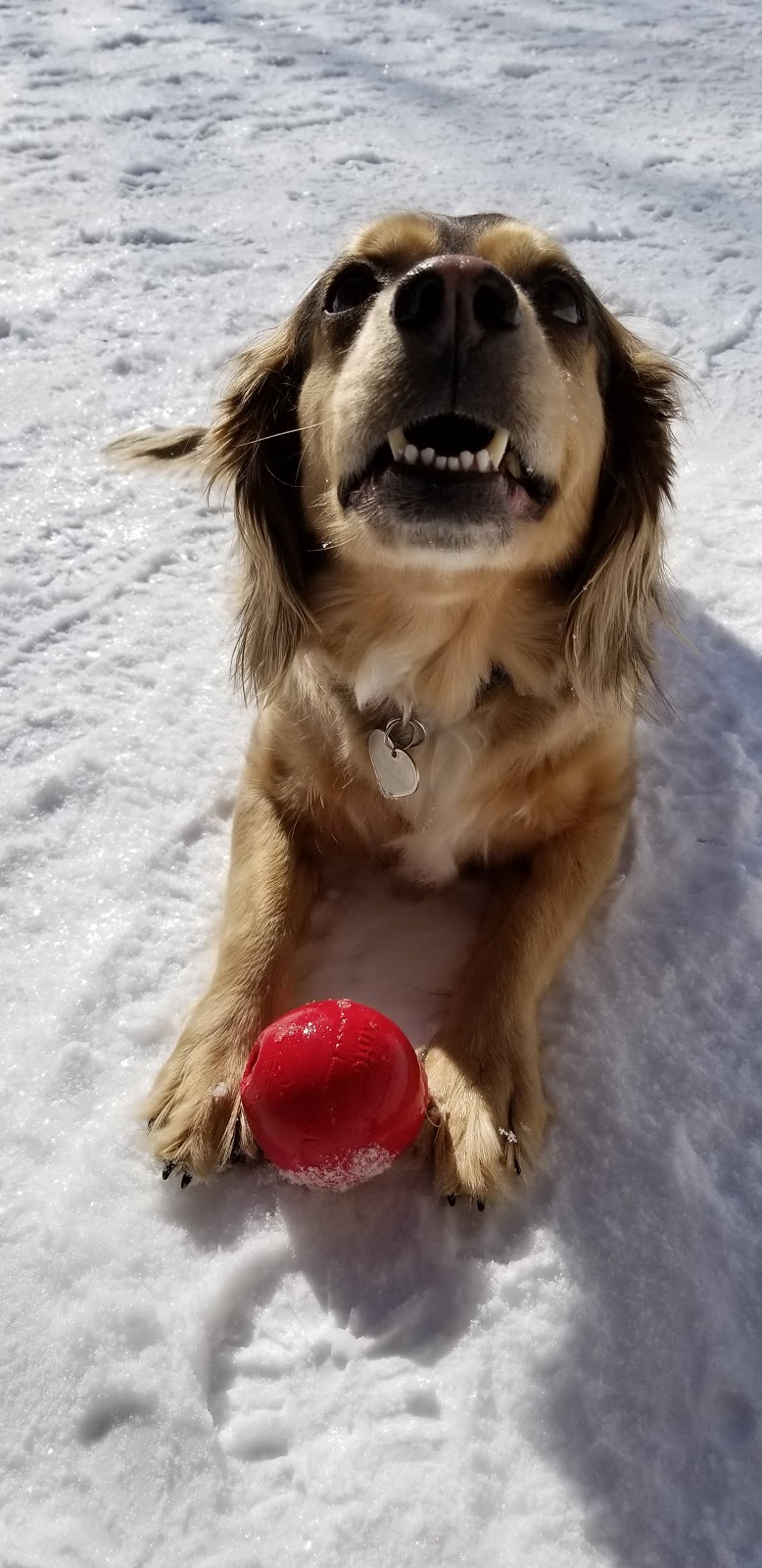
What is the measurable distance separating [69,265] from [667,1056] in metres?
4.09

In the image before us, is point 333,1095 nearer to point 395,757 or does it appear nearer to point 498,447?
point 395,757

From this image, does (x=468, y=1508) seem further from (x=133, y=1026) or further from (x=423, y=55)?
(x=423, y=55)

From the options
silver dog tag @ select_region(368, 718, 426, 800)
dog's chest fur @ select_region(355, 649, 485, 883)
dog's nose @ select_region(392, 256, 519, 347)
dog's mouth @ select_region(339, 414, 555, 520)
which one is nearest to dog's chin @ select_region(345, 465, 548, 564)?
dog's mouth @ select_region(339, 414, 555, 520)

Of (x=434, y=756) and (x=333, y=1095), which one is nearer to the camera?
(x=333, y=1095)

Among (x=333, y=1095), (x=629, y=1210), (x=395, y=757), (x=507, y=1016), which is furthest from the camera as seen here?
(x=395, y=757)

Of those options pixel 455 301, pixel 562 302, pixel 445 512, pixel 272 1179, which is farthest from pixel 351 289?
pixel 272 1179

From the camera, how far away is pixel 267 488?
248 centimetres

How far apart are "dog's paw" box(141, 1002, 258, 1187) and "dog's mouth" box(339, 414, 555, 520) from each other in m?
1.04

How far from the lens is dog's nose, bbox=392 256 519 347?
5.90ft

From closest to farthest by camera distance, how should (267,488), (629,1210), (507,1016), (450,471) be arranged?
(629,1210) → (450,471) → (507,1016) → (267,488)

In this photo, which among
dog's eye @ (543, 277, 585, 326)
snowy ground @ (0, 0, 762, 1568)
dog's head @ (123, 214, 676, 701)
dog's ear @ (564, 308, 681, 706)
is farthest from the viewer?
dog's ear @ (564, 308, 681, 706)

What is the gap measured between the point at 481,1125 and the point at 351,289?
1683 mm

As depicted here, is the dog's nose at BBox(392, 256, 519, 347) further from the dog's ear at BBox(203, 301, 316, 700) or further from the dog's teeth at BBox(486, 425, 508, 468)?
the dog's ear at BBox(203, 301, 316, 700)

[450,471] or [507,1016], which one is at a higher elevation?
[450,471]
